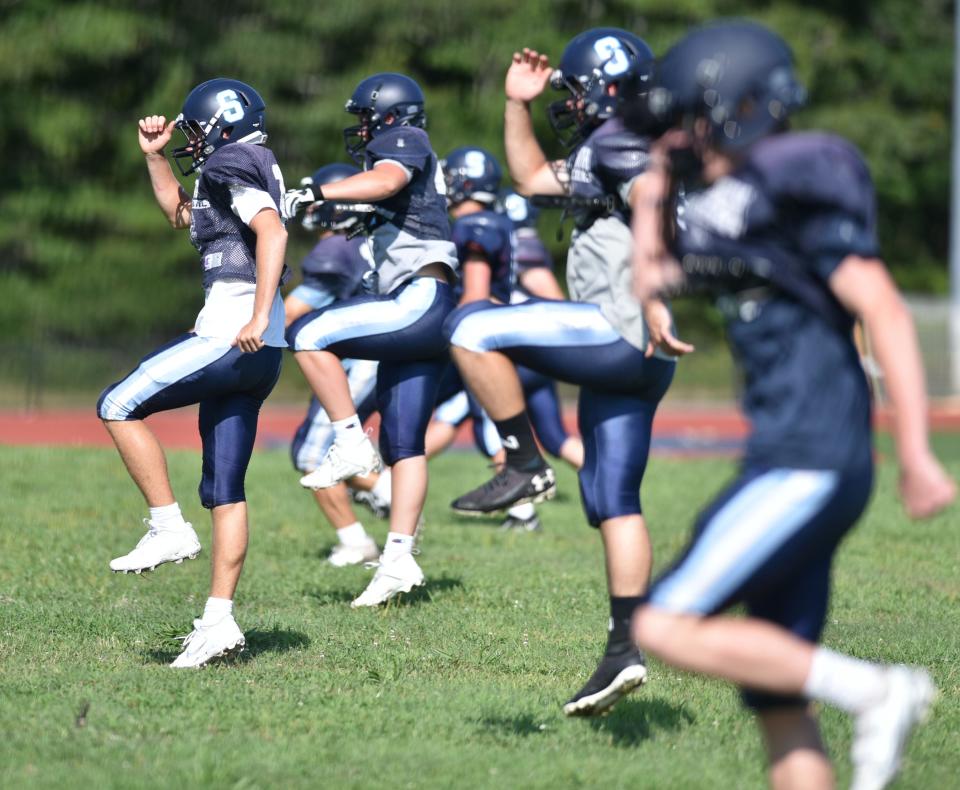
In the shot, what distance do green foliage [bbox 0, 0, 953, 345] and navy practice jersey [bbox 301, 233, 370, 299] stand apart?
18667 millimetres

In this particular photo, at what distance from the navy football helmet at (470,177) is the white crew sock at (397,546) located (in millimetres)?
2836

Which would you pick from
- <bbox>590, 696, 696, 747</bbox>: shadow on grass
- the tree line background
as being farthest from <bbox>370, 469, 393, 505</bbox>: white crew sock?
the tree line background

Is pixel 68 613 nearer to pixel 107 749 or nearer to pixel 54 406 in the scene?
pixel 107 749

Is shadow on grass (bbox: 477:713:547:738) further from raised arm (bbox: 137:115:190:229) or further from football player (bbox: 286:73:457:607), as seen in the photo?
raised arm (bbox: 137:115:190:229)

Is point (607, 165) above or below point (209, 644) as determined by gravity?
above

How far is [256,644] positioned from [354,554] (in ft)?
7.27

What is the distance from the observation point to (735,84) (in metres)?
3.36

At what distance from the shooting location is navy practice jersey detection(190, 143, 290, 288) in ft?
17.8

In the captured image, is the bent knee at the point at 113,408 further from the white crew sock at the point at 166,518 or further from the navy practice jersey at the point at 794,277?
the navy practice jersey at the point at 794,277

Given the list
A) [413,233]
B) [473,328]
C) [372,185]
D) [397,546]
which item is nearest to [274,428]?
[397,546]

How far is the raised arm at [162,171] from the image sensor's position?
6.15 meters

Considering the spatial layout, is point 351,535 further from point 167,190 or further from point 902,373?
point 902,373

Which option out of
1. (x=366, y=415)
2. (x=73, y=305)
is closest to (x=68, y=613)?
(x=366, y=415)

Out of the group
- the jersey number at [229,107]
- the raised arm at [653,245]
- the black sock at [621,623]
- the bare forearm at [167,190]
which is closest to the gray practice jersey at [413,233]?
the bare forearm at [167,190]
